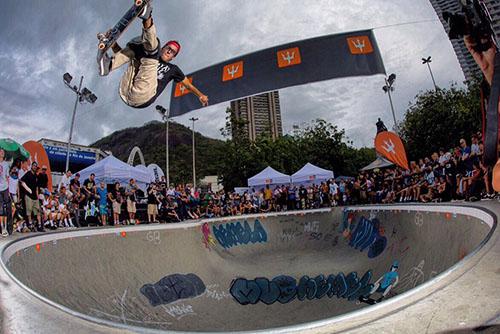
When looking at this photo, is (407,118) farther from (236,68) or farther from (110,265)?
(110,265)

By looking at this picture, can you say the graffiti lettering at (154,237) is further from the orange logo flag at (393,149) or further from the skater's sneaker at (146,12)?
the orange logo flag at (393,149)

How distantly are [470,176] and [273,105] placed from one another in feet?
185

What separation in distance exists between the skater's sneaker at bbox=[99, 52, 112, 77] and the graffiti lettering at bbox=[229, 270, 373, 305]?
549 centimetres

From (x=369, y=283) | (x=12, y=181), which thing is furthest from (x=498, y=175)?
(x=12, y=181)

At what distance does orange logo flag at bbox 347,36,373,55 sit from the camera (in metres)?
7.59

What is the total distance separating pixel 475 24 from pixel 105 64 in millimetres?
3975

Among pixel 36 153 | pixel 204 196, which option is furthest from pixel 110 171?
pixel 204 196

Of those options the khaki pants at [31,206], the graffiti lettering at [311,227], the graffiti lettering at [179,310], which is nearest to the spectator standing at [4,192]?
the khaki pants at [31,206]

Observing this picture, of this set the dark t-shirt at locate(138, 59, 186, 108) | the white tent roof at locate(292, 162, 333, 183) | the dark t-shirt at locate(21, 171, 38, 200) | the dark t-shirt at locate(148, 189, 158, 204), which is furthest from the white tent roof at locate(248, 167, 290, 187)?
the dark t-shirt at locate(138, 59, 186, 108)

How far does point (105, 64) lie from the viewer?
4.14 metres

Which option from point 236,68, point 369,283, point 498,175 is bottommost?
point 369,283

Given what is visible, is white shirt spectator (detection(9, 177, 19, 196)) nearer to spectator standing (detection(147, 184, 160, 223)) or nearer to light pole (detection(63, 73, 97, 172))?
spectator standing (detection(147, 184, 160, 223))

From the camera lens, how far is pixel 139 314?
5.31 meters

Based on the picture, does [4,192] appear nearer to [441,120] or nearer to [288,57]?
[288,57]
